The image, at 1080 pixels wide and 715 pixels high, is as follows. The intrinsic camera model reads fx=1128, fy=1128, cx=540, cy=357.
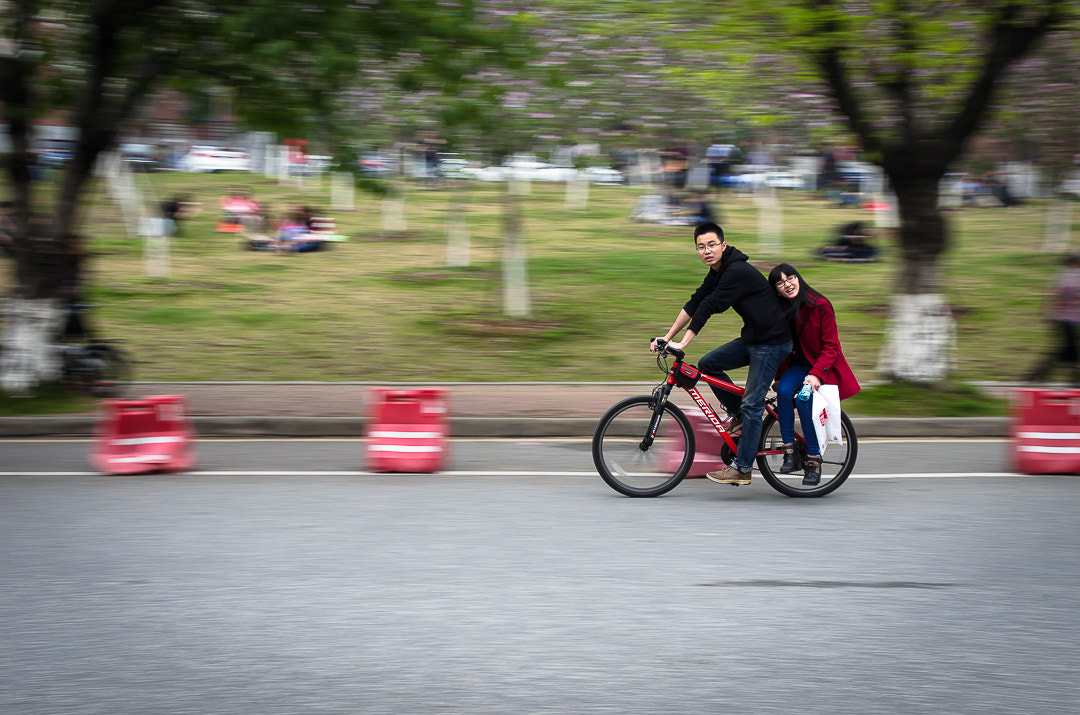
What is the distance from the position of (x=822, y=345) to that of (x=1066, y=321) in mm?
6826

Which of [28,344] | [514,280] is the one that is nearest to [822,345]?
[28,344]

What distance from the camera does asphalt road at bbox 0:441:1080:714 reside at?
4238 millimetres

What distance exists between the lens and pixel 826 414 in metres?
7.59

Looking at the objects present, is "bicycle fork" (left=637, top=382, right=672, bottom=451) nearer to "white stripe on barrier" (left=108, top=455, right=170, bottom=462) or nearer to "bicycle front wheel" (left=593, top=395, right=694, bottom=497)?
"bicycle front wheel" (left=593, top=395, right=694, bottom=497)

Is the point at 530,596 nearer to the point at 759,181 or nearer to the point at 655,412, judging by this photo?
the point at 655,412

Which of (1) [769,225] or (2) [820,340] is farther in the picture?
(1) [769,225]

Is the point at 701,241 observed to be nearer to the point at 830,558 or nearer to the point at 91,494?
the point at 830,558

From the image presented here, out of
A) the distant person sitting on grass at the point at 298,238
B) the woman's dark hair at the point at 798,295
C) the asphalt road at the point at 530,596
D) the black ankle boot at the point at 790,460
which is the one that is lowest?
the asphalt road at the point at 530,596

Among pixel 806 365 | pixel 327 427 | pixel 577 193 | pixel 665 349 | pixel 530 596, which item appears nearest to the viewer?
pixel 530 596

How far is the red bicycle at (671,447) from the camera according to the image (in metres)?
7.62

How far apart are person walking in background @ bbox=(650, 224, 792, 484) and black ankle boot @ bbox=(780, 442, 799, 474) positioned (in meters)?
0.23

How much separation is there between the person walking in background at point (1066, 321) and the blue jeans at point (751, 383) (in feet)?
22.9

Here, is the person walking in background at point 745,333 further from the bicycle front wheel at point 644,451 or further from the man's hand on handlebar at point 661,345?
the bicycle front wheel at point 644,451

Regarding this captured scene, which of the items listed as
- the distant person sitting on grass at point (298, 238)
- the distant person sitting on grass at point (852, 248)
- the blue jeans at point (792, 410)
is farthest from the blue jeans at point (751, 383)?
the distant person sitting on grass at point (298, 238)
